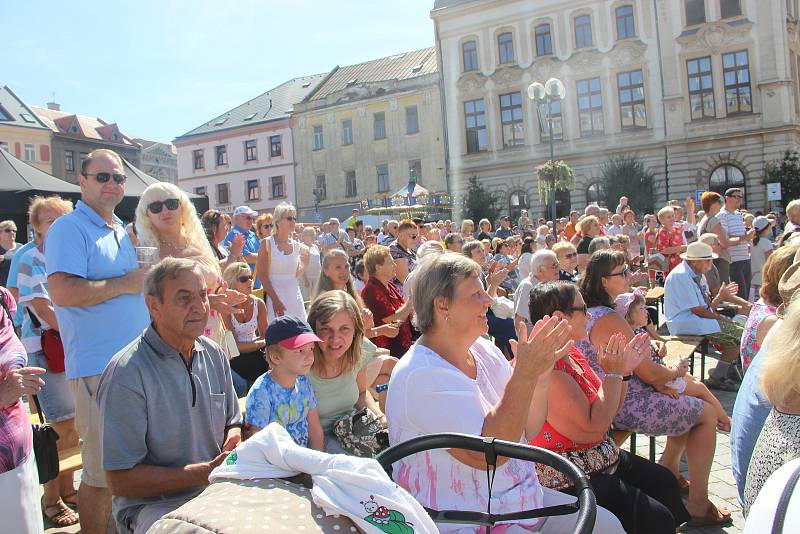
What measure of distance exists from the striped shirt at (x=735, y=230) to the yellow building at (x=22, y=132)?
54.7 meters

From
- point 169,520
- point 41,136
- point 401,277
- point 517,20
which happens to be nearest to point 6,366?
point 169,520

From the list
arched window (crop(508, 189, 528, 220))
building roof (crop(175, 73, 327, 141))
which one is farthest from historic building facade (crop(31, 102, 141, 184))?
arched window (crop(508, 189, 528, 220))

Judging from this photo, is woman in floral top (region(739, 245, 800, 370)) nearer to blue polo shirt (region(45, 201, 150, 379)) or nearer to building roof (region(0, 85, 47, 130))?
blue polo shirt (region(45, 201, 150, 379))

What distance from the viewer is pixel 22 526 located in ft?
8.68

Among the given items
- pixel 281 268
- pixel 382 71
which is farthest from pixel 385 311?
pixel 382 71

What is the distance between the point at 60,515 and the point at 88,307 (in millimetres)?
1581

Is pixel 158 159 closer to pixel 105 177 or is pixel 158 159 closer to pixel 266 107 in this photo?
pixel 266 107

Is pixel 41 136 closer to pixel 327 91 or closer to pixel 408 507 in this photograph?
pixel 327 91

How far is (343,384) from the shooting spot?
3.71 m

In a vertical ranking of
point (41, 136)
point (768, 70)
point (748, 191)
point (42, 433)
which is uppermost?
point (41, 136)

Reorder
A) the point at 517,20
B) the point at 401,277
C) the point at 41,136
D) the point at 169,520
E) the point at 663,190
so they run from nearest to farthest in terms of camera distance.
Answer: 1. the point at 169,520
2. the point at 401,277
3. the point at 663,190
4. the point at 517,20
5. the point at 41,136

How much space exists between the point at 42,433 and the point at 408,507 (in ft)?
7.31

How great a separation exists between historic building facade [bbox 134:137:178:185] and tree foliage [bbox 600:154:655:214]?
5759cm

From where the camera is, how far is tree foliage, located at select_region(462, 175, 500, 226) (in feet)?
122
